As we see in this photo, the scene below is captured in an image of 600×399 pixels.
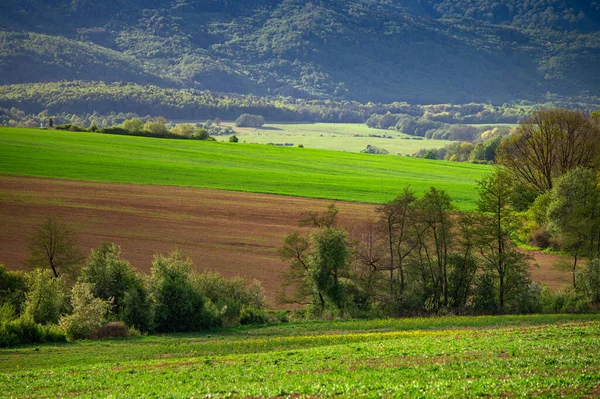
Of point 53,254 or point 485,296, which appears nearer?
point 53,254

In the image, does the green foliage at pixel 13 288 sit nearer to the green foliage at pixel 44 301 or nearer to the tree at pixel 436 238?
the green foliage at pixel 44 301

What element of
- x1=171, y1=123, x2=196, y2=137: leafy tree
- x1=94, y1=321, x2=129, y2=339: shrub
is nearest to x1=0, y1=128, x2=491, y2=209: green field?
x1=171, y1=123, x2=196, y2=137: leafy tree

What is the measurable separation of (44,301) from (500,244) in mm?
32414

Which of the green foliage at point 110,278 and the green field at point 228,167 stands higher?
the green field at point 228,167

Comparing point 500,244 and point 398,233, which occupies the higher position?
point 398,233

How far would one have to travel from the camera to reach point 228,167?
11662 centimetres

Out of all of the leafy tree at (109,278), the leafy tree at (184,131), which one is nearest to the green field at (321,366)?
the leafy tree at (109,278)

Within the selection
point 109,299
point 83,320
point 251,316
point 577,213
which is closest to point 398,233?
point 251,316

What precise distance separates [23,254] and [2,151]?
58.2 m

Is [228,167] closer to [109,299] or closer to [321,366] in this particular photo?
[109,299]

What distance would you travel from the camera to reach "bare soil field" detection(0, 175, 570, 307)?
58.5m

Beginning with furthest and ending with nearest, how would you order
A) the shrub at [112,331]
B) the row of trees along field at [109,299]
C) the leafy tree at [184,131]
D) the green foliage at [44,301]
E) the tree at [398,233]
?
the leafy tree at [184,131] < the tree at [398,233] < the green foliage at [44,301] < the shrub at [112,331] < the row of trees along field at [109,299]

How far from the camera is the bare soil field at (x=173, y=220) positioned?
58469 mm

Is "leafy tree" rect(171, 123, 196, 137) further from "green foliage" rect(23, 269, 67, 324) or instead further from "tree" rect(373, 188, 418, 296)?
"green foliage" rect(23, 269, 67, 324)
